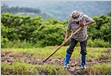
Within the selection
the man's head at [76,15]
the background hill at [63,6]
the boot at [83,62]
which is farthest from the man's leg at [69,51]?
the background hill at [63,6]

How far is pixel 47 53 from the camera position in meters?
8.67

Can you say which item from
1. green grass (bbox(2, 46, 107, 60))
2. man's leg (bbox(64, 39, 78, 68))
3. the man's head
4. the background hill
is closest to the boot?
man's leg (bbox(64, 39, 78, 68))

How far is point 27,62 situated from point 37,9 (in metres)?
2.79

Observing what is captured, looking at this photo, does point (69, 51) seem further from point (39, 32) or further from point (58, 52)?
point (39, 32)

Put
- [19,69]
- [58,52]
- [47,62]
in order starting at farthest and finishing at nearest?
[58,52]
[47,62]
[19,69]

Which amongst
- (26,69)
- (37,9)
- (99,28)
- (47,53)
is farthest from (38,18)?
(26,69)

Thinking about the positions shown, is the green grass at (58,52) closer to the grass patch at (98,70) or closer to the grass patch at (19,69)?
the grass patch at (98,70)

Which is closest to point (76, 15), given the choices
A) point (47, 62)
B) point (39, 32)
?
point (47, 62)

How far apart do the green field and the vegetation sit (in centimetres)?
80

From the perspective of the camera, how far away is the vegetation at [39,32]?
394 inches

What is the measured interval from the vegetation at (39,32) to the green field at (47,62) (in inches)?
31.5

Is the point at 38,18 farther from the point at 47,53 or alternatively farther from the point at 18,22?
the point at 47,53

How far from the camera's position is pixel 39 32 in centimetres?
1041

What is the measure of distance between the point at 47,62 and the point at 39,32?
2190 mm
